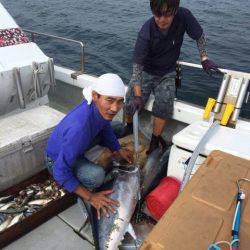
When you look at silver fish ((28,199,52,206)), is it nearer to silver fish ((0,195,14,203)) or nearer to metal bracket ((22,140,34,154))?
silver fish ((0,195,14,203))

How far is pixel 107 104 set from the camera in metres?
2.76

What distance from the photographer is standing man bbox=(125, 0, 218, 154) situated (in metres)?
3.92

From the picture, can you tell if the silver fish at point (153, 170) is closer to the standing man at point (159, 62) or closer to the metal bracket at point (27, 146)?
the standing man at point (159, 62)

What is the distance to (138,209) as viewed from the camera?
125 inches

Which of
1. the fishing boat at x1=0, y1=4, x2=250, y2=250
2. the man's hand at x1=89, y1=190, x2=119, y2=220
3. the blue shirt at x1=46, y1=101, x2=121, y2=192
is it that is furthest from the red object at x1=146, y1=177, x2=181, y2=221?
the blue shirt at x1=46, y1=101, x2=121, y2=192

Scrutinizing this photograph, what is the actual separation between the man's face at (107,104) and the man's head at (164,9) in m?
1.35

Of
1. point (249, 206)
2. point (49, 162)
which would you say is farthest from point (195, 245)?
point (49, 162)

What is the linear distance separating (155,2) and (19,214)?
8.91 feet

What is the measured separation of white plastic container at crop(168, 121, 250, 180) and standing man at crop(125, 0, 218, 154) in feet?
2.75

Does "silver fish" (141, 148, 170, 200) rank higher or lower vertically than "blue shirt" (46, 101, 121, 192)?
lower

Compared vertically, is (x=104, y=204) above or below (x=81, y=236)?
above

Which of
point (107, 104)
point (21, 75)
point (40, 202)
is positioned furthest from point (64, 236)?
point (21, 75)

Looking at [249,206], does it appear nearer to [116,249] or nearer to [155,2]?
[116,249]

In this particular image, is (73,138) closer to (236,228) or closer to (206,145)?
(206,145)
